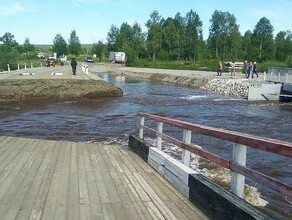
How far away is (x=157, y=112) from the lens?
24125mm

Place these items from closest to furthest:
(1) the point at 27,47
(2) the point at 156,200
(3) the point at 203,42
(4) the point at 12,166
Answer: (2) the point at 156,200, (4) the point at 12,166, (3) the point at 203,42, (1) the point at 27,47

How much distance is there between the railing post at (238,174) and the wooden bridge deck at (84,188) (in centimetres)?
64

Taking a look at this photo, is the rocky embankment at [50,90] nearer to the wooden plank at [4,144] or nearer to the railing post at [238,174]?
the wooden plank at [4,144]

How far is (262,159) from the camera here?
1198cm

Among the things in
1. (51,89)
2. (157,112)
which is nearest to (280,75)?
(157,112)

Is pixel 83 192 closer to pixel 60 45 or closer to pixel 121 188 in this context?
pixel 121 188

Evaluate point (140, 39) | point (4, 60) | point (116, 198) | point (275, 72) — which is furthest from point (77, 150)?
point (140, 39)

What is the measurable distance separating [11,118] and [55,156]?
13220 mm

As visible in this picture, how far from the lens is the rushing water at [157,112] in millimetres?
11984

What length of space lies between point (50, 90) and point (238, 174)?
26165mm

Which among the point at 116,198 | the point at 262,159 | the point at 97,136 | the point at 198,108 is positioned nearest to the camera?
the point at 116,198

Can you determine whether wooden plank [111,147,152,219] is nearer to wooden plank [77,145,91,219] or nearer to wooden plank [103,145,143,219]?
wooden plank [103,145,143,219]

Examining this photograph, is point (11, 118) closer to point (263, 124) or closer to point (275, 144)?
point (263, 124)

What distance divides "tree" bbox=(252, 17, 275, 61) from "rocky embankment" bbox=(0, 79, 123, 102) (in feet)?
206
